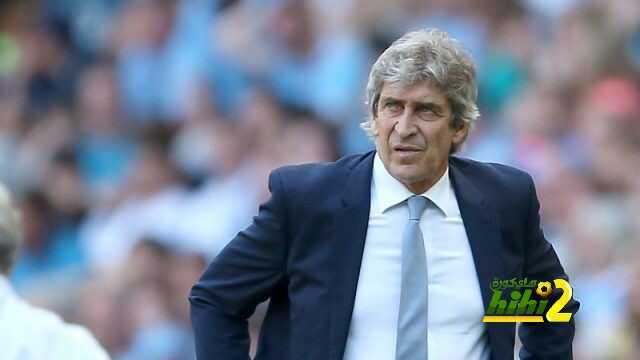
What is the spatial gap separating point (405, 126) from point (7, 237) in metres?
1.12

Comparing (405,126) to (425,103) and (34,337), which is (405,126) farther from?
(34,337)

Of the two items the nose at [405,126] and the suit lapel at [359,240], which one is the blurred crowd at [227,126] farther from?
the nose at [405,126]

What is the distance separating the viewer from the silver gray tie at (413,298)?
4.22m

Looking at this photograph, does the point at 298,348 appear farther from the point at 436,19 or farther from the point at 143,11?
the point at 143,11

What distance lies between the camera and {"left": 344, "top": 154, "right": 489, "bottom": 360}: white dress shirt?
4262 mm

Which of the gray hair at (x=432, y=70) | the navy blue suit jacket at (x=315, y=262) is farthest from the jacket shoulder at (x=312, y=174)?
the gray hair at (x=432, y=70)

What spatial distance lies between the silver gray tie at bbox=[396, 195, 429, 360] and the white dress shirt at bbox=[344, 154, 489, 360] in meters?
0.02

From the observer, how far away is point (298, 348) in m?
4.29

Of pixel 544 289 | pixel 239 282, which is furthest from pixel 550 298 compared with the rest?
pixel 239 282

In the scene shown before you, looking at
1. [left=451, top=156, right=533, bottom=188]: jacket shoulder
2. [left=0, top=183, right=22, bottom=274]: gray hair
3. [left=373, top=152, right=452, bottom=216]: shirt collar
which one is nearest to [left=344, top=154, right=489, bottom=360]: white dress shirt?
[left=373, top=152, right=452, bottom=216]: shirt collar

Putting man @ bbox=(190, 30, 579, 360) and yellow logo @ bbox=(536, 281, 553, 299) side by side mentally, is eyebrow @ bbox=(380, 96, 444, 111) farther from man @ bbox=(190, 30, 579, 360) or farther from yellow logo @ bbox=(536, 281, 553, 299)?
yellow logo @ bbox=(536, 281, 553, 299)

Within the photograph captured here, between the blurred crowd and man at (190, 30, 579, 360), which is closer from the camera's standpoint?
man at (190, 30, 579, 360)

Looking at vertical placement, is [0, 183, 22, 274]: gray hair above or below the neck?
below

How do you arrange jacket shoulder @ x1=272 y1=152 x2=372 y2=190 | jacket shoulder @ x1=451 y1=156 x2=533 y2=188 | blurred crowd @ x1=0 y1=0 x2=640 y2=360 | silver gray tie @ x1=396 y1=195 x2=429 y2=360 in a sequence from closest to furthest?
silver gray tie @ x1=396 y1=195 x2=429 y2=360, jacket shoulder @ x1=272 y1=152 x2=372 y2=190, jacket shoulder @ x1=451 y1=156 x2=533 y2=188, blurred crowd @ x1=0 y1=0 x2=640 y2=360
